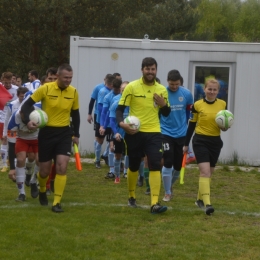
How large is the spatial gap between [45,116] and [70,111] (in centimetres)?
55

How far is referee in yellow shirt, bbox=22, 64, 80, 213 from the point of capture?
28.0ft

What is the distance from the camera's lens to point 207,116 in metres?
8.89

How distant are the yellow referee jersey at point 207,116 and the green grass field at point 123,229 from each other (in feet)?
3.75

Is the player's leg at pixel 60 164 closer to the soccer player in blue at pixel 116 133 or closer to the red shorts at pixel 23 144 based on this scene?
the red shorts at pixel 23 144

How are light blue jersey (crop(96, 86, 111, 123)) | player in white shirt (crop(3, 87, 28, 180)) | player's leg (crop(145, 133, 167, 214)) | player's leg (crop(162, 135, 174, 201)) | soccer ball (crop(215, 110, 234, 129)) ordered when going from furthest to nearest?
light blue jersey (crop(96, 86, 111, 123)) → player in white shirt (crop(3, 87, 28, 180)) → player's leg (crop(162, 135, 174, 201)) → soccer ball (crop(215, 110, 234, 129)) → player's leg (crop(145, 133, 167, 214))

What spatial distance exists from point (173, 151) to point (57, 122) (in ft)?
7.02

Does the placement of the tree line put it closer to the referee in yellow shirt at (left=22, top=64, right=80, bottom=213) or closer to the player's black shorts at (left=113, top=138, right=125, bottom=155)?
the player's black shorts at (left=113, top=138, right=125, bottom=155)

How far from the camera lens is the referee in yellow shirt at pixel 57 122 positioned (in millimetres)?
8531

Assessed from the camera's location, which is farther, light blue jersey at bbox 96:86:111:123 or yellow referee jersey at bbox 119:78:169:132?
light blue jersey at bbox 96:86:111:123

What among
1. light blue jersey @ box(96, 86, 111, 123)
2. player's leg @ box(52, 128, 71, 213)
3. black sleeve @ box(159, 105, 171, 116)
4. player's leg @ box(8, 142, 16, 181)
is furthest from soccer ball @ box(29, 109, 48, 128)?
light blue jersey @ box(96, 86, 111, 123)

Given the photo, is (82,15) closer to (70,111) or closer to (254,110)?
(254,110)

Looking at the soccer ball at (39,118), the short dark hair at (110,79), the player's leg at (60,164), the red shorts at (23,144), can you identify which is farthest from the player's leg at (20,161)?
the short dark hair at (110,79)

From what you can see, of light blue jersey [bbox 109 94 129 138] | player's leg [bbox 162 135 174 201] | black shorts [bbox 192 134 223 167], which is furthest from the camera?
light blue jersey [bbox 109 94 129 138]

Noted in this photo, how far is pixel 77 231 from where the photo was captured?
749 cm
